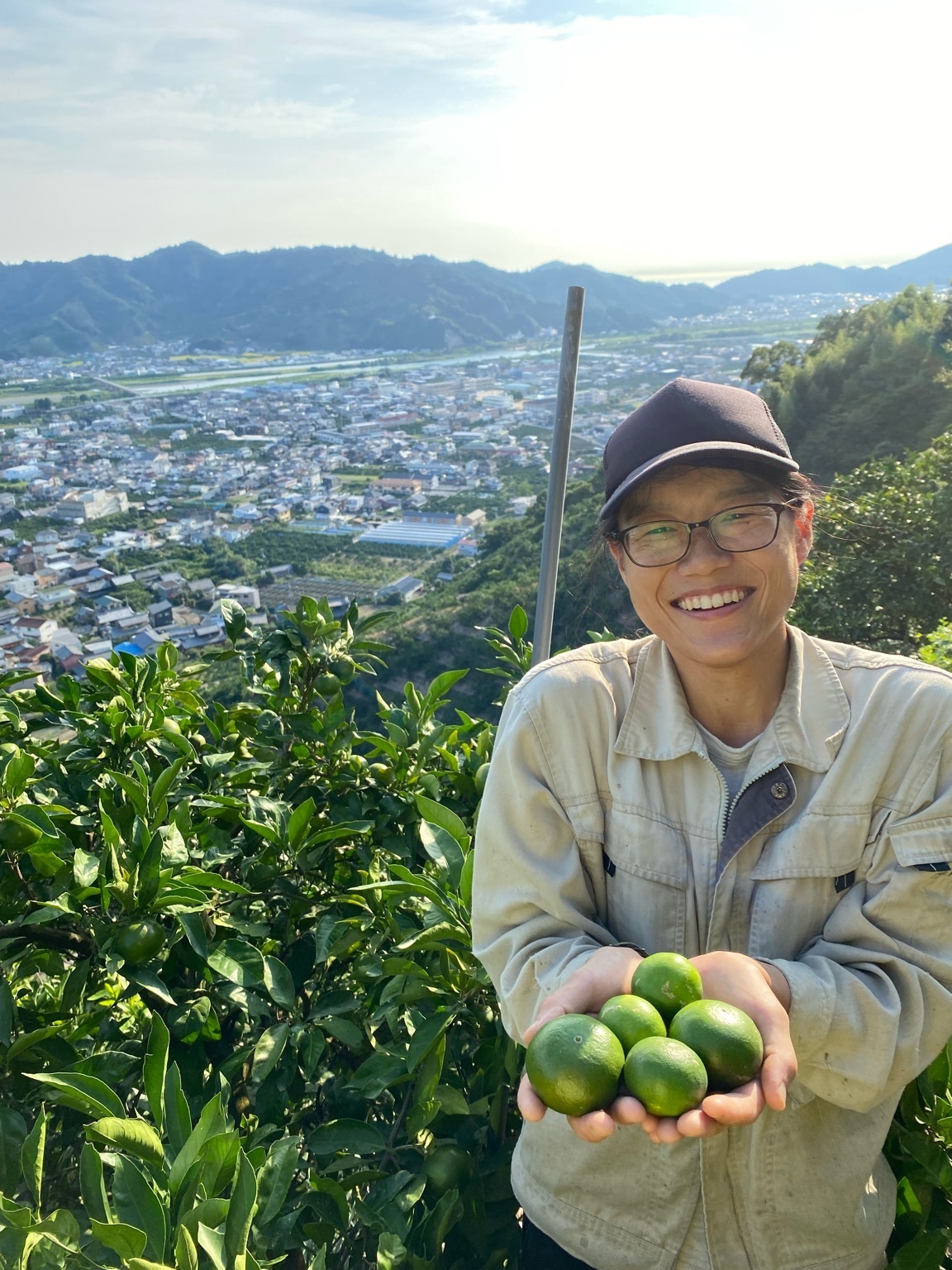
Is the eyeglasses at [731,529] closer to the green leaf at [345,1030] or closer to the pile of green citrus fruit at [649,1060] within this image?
the pile of green citrus fruit at [649,1060]

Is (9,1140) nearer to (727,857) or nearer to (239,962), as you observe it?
(239,962)

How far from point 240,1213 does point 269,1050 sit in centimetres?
46

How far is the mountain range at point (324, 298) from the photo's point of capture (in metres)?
52.6

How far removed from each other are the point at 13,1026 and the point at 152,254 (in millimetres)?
79375

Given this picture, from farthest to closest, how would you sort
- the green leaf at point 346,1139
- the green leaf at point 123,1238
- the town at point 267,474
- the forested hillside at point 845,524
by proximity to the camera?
the town at point 267,474 < the forested hillside at point 845,524 < the green leaf at point 346,1139 < the green leaf at point 123,1238

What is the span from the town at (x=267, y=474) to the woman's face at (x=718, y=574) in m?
1.35

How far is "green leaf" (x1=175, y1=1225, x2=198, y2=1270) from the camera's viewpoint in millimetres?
850

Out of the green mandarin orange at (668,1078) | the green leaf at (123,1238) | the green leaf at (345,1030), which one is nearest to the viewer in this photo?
the green leaf at (123,1238)

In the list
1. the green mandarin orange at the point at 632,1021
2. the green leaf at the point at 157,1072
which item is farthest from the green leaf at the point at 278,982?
the green mandarin orange at the point at 632,1021

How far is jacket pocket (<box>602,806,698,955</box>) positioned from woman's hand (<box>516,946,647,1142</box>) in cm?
9

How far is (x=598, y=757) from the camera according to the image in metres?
1.24

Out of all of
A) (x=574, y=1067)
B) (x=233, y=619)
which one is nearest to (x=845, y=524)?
(x=233, y=619)

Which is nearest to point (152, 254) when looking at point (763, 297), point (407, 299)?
point (407, 299)

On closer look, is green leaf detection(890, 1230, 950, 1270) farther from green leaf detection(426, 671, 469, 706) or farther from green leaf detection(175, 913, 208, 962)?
green leaf detection(426, 671, 469, 706)
